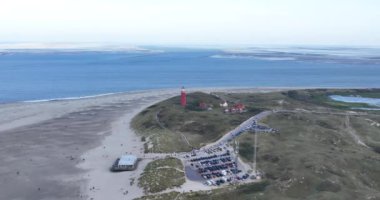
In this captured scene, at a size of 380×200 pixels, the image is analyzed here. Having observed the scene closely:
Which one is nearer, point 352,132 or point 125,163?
point 125,163

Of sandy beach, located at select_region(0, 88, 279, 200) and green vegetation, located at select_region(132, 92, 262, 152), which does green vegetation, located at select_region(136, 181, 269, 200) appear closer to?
sandy beach, located at select_region(0, 88, 279, 200)

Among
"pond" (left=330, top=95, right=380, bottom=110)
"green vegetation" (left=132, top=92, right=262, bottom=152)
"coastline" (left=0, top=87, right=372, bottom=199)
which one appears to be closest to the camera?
"coastline" (left=0, top=87, right=372, bottom=199)

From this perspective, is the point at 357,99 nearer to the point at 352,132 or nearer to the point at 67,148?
the point at 352,132

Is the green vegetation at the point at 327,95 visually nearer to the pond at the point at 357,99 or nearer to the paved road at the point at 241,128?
the pond at the point at 357,99

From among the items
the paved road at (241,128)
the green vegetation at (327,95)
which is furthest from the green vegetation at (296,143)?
the paved road at (241,128)

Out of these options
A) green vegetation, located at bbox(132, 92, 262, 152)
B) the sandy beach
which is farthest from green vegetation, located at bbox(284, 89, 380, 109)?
the sandy beach

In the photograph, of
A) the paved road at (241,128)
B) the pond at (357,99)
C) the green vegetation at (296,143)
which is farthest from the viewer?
the pond at (357,99)

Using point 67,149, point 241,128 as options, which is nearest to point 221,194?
point 241,128
